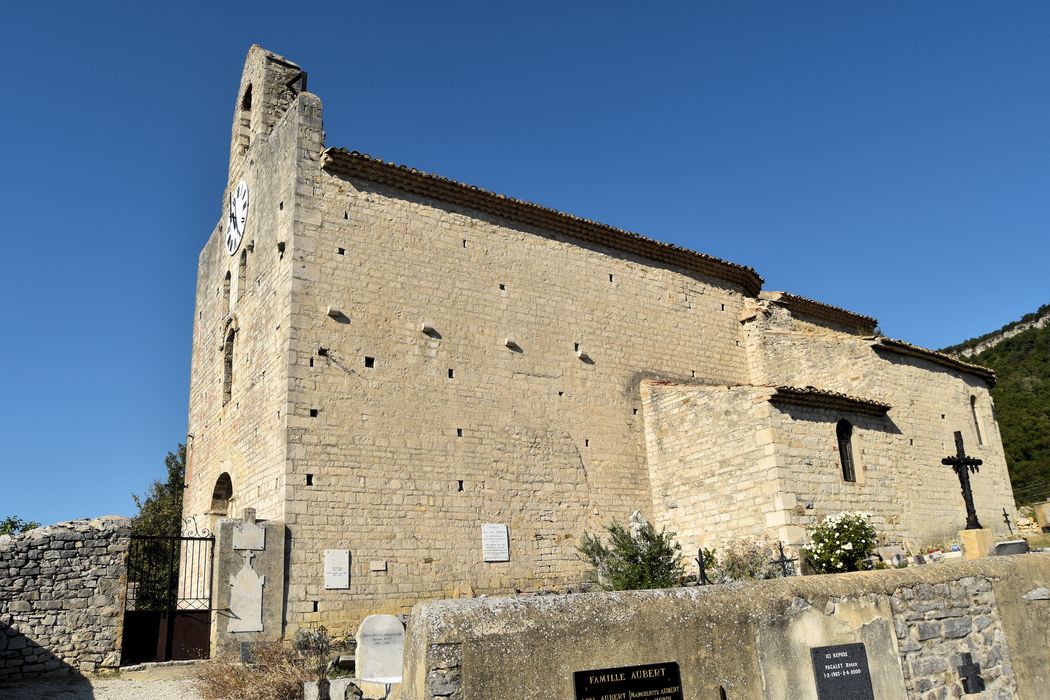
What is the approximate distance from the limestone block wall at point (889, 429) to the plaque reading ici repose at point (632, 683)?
8.72m

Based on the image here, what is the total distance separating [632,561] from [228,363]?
9087 mm

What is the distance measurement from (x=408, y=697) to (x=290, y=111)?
39.3 ft

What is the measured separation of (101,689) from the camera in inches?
396

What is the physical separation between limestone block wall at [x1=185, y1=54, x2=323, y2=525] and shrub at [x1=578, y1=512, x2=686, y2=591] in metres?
5.38

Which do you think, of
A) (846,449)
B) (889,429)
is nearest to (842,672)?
(846,449)

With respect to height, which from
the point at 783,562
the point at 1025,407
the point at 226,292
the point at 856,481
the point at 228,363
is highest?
the point at 1025,407

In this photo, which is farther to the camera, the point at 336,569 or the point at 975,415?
the point at 975,415

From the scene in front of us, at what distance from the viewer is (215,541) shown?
12.4 metres

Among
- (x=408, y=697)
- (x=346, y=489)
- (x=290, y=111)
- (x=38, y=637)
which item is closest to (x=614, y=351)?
(x=346, y=489)

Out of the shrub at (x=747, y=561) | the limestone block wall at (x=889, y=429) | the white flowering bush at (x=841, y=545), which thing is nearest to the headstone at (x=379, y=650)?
the shrub at (x=747, y=561)

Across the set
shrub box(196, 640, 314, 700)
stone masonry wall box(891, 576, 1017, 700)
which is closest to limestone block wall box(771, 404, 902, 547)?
stone masonry wall box(891, 576, 1017, 700)

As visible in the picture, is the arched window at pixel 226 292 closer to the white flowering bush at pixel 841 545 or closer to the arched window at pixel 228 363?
the arched window at pixel 228 363

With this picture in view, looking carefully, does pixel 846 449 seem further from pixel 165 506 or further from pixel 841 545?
pixel 165 506

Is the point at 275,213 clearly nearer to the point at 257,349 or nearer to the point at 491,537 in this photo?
the point at 257,349
